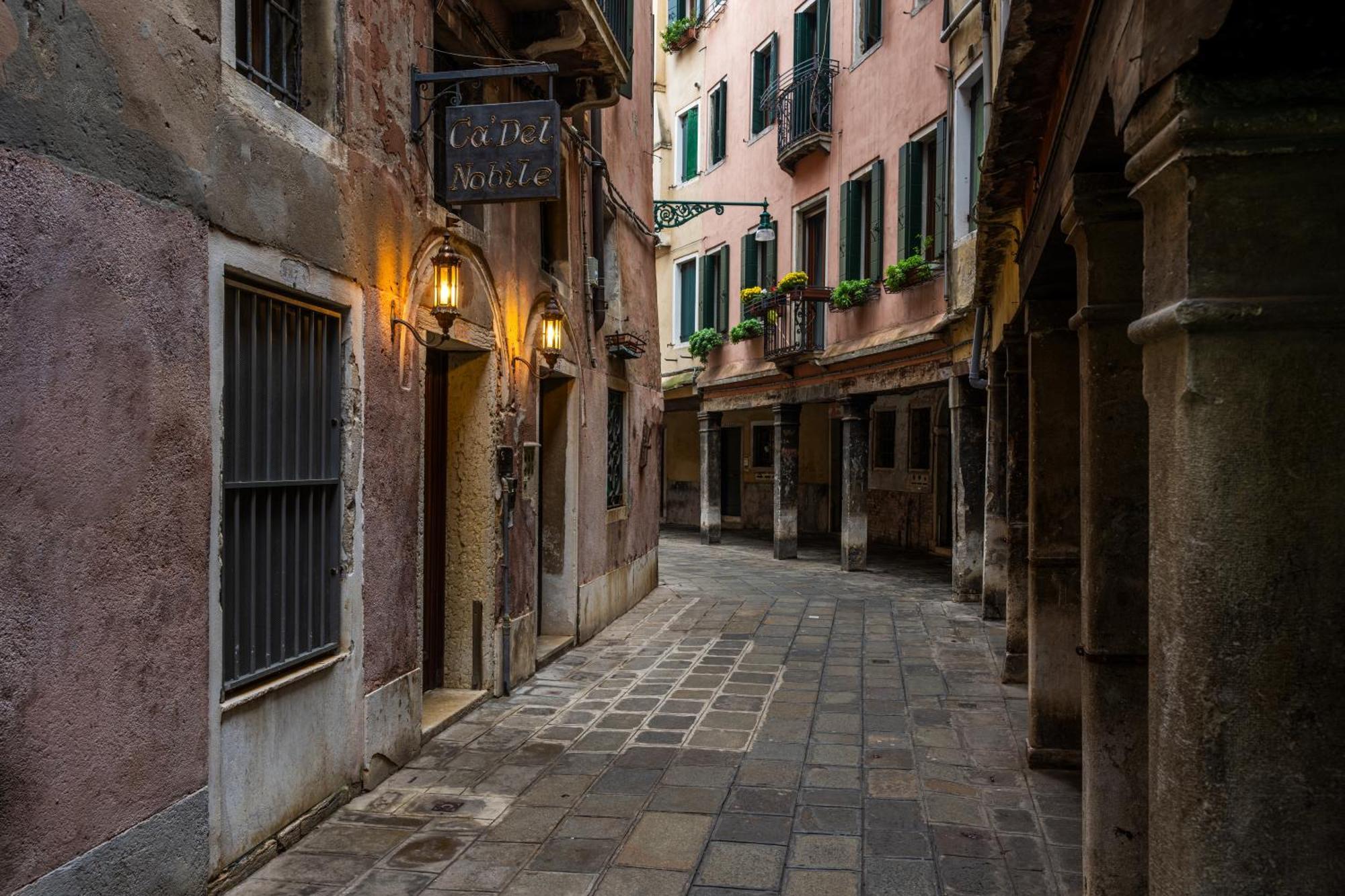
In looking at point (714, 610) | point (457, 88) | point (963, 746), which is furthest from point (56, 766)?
point (714, 610)

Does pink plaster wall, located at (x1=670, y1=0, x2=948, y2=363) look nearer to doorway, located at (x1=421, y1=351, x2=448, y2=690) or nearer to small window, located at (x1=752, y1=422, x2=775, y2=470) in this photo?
small window, located at (x1=752, y1=422, x2=775, y2=470)

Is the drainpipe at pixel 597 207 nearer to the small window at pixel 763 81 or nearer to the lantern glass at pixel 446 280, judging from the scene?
the lantern glass at pixel 446 280

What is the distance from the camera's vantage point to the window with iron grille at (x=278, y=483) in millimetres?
4277

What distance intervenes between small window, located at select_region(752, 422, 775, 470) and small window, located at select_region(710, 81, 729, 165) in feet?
21.1

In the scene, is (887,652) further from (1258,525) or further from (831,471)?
(831,471)

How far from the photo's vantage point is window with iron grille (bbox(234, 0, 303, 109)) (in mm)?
4602

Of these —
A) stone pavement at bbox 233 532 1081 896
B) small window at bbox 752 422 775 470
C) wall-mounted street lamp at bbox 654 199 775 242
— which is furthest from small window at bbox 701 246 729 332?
stone pavement at bbox 233 532 1081 896

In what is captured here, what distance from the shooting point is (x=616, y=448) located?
11906mm

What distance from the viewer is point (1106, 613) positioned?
3.62 metres

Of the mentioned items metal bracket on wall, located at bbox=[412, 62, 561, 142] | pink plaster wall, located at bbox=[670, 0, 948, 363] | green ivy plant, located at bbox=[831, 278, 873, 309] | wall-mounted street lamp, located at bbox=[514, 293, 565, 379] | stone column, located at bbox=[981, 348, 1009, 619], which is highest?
pink plaster wall, located at bbox=[670, 0, 948, 363]

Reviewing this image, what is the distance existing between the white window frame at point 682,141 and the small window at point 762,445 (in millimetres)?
5930

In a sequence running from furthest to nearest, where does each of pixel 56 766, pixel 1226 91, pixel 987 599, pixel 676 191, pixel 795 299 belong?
1. pixel 676 191
2. pixel 795 299
3. pixel 987 599
4. pixel 56 766
5. pixel 1226 91

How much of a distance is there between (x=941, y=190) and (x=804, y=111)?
431 centimetres

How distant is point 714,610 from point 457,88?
7467mm
